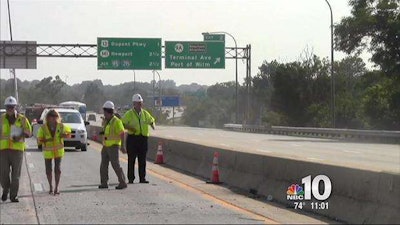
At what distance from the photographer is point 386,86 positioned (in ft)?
166

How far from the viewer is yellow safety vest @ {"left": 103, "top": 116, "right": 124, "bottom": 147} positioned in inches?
543

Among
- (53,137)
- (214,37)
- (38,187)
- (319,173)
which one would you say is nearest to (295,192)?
(319,173)

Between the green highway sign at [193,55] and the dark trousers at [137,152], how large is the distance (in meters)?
35.3

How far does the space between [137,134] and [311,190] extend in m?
5.43

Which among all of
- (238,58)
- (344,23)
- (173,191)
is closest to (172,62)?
(238,58)

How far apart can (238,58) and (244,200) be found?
42.6 m

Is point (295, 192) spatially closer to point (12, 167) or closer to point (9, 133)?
point (12, 167)

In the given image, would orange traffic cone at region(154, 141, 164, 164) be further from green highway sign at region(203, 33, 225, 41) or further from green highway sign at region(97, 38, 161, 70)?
green highway sign at region(203, 33, 225, 41)

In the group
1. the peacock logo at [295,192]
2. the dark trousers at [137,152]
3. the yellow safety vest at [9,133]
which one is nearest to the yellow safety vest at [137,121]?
the dark trousers at [137,152]

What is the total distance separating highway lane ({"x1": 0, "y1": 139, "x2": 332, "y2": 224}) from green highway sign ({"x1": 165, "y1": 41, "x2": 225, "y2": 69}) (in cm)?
3491

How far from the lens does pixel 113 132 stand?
13.8 meters

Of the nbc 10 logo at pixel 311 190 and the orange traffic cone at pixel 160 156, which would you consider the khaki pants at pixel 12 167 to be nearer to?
the nbc 10 logo at pixel 311 190

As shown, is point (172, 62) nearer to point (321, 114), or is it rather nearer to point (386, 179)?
point (321, 114)

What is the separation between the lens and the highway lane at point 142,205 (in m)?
9.88
